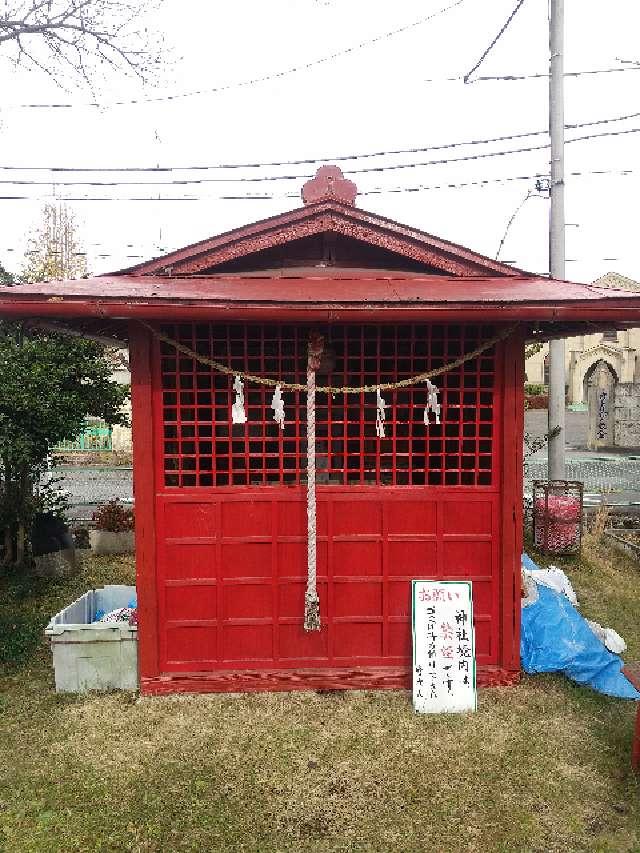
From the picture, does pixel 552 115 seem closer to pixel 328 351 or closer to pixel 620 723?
pixel 328 351

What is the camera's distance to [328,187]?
635 centimetres

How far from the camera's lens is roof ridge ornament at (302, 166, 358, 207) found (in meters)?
6.35

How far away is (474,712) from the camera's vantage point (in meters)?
5.80

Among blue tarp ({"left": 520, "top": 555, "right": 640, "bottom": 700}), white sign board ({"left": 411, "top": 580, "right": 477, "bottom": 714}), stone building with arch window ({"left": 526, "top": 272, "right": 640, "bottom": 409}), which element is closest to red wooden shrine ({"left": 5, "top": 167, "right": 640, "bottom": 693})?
white sign board ({"left": 411, "top": 580, "right": 477, "bottom": 714})

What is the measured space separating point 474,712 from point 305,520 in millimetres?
2369

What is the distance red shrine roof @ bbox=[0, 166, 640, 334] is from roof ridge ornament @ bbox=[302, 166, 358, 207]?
0.01 metres

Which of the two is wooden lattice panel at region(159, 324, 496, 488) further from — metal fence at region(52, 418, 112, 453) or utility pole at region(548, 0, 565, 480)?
metal fence at region(52, 418, 112, 453)

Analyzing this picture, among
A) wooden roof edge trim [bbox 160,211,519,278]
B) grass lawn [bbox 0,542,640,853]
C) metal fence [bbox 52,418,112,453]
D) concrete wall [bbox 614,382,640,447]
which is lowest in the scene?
grass lawn [bbox 0,542,640,853]

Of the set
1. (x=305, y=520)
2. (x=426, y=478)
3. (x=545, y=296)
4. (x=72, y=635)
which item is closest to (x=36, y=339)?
(x=72, y=635)

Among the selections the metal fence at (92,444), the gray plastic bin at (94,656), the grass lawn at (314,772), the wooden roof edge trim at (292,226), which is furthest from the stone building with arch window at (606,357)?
the gray plastic bin at (94,656)

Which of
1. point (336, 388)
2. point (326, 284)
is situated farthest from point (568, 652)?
point (326, 284)

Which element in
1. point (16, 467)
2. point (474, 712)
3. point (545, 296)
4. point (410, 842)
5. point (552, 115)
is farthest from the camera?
point (552, 115)

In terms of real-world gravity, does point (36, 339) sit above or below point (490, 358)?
above

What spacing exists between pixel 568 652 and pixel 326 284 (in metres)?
4.53
